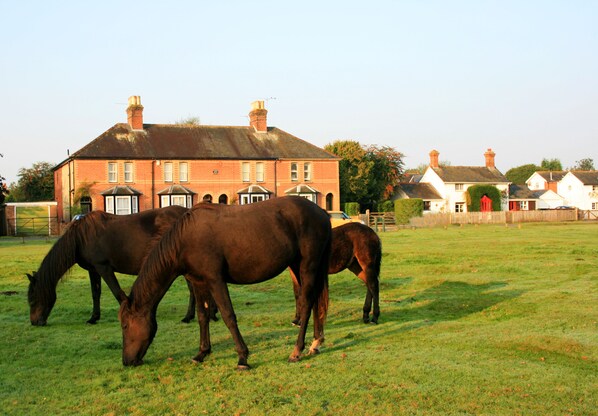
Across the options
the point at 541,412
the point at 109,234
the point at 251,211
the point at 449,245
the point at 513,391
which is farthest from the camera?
the point at 449,245

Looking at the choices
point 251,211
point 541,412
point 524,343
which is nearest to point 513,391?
point 541,412

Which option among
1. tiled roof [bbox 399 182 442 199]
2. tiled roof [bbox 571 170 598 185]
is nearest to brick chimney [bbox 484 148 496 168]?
tiled roof [bbox 399 182 442 199]

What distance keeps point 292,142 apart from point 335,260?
2093 inches

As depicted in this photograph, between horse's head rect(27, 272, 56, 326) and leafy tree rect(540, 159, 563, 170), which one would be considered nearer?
horse's head rect(27, 272, 56, 326)

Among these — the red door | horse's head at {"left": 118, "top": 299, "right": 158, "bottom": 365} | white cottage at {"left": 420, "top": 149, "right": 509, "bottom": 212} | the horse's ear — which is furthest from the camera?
white cottage at {"left": 420, "top": 149, "right": 509, "bottom": 212}

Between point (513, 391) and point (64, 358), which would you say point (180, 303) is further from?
point (513, 391)

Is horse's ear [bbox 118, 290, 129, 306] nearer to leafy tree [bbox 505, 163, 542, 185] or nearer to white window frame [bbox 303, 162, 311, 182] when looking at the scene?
white window frame [bbox 303, 162, 311, 182]

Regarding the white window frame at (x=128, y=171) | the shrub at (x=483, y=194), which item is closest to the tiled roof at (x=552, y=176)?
the shrub at (x=483, y=194)

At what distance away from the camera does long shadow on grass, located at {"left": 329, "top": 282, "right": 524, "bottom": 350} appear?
9.66m

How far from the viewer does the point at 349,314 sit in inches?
443

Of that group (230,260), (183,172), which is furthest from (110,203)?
(230,260)

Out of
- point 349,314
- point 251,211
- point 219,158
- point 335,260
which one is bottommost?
point 349,314

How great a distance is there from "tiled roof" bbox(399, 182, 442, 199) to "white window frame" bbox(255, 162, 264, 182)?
24.8 m

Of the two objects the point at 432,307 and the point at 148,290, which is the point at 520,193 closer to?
the point at 432,307
